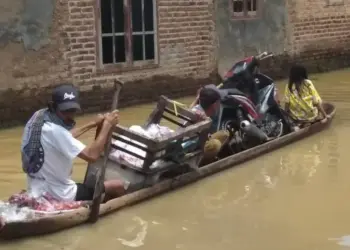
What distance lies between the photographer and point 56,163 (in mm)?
5945

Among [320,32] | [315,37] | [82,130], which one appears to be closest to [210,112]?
[82,130]

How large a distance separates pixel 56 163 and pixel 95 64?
652cm

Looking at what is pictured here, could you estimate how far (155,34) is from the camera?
44.0 ft

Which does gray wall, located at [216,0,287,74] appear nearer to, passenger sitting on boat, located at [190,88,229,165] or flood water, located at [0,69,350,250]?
flood water, located at [0,69,350,250]

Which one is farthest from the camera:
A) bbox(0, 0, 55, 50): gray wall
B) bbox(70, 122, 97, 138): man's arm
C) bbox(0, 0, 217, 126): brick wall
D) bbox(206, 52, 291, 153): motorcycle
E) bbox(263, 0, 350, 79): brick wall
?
bbox(263, 0, 350, 79): brick wall

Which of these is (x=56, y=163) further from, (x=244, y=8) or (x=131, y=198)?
(x=244, y=8)

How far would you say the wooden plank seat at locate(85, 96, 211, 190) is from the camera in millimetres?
6789

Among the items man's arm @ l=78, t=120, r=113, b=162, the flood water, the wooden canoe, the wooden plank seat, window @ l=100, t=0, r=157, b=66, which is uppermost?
window @ l=100, t=0, r=157, b=66

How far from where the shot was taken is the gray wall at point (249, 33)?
15.2m

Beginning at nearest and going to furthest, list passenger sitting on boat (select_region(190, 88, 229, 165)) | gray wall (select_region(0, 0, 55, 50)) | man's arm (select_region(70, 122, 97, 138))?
man's arm (select_region(70, 122, 97, 138)) → passenger sitting on boat (select_region(190, 88, 229, 165)) → gray wall (select_region(0, 0, 55, 50))

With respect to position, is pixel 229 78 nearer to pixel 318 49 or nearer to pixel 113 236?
pixel 113 236

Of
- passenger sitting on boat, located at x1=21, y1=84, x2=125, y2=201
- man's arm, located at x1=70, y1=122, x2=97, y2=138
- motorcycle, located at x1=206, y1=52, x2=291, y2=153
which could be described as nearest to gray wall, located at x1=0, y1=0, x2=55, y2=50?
motorcycle, located at x1=206, y1=52, x2=291, y2=153

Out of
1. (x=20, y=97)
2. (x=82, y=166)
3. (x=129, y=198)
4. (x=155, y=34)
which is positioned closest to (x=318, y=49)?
(x=155, y=34)

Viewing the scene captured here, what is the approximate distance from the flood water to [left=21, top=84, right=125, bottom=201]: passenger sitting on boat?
434 mm
